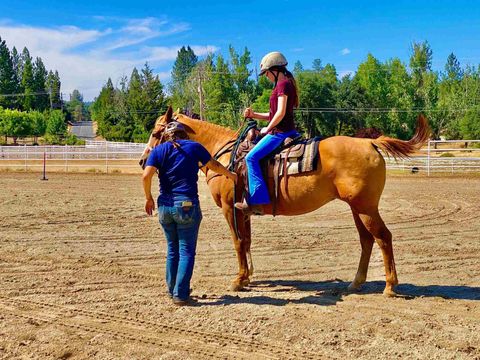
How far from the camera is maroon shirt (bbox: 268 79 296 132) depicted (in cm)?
575

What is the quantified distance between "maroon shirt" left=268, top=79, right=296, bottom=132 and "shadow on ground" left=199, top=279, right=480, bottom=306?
1.98 m

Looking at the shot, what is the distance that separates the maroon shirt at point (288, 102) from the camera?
5746mm

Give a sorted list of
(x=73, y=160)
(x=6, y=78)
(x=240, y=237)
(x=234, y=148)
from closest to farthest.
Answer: (x=240, y=237)
(x=234, y=148)
(x=73, y=160)
(x=6, y=78)

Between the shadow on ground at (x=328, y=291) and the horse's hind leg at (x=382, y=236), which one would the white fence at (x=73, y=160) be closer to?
the shadow on ground at (x=328, y=291)

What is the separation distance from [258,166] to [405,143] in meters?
1.79

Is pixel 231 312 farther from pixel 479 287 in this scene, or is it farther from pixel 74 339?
pixel 479 287

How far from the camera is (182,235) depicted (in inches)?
206

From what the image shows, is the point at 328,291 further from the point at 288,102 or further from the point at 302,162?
the point at 288,102

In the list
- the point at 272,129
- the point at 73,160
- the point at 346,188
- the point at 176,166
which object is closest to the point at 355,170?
the point at 346,188

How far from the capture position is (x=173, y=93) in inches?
2783

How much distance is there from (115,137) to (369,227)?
57.2m

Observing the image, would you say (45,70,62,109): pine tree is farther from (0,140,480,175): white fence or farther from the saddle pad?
the saddle pad

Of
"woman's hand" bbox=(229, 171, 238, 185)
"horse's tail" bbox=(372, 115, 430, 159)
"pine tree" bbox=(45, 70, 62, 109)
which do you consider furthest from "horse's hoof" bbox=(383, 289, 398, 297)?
"pine tree" bbox=(45, 70, 62, 109)

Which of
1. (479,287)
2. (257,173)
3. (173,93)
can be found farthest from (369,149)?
(173,93)
